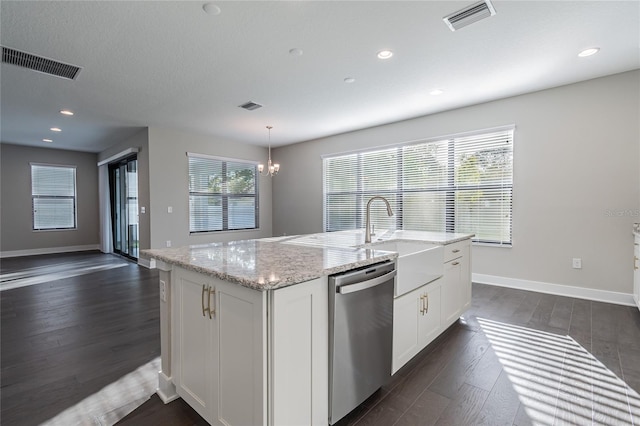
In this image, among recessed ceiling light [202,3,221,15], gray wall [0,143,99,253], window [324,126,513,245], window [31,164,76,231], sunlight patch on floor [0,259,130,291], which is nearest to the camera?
recessed ceiling light [202,3,221,15]

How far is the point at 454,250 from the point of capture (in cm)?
278

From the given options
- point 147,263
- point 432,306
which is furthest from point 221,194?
point 432,306

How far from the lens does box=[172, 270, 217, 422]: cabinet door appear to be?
5.01 feet

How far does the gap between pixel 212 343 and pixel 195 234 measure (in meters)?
5.25

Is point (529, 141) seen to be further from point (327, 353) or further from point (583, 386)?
point (327, 353)

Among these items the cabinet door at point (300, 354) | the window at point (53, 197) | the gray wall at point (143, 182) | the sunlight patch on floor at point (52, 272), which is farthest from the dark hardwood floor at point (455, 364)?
the window at point (53, 197)

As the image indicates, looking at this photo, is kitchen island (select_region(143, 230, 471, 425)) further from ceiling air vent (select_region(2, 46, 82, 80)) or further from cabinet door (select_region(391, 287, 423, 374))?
ceiling air vent (select_region(2, 46, 82, 80))

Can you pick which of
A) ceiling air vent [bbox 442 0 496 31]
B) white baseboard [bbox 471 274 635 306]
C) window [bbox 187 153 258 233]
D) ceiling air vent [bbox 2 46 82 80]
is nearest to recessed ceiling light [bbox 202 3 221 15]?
ceiling air vent [bbox 442 0 496 31]

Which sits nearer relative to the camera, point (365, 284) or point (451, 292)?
point (365, 284)

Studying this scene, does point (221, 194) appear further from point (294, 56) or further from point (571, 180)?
point (571, 180)

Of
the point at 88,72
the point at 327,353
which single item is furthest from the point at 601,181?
the point at 88,72

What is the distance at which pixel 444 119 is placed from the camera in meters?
4.81

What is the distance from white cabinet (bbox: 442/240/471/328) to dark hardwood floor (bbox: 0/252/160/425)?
7.99ft

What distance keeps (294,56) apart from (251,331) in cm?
268
